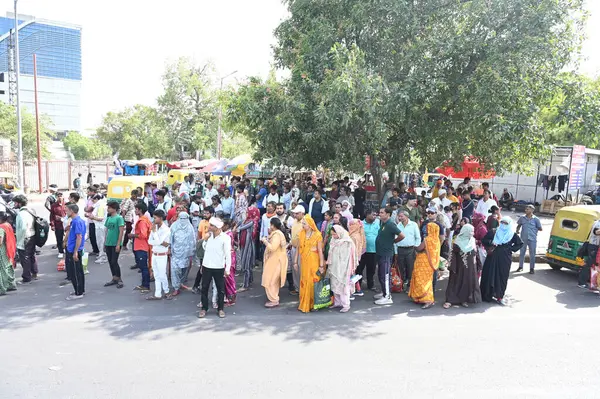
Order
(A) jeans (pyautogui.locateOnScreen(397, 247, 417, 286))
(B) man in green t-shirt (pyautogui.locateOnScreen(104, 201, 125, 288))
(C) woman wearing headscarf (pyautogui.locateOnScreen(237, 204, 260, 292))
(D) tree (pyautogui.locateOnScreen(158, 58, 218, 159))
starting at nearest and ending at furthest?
(A) jeans (pyautogui.locateOnScreen(397, 247, 417, 286)) < (B) man in green t-shirt (pyautogui.locateOnScreen(104, 201, 125, 288)) < (C) woman wearing headscarf (pyautogui.locateOnScreen(237, 204, 260, 292)) < (D) tree (pyautogui.locateOnScreen(158, 58, 218, 159))

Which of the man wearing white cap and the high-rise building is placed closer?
the man wearing white cap

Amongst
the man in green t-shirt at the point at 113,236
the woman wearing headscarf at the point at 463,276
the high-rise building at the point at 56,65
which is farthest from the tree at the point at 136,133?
the high-rise building at the point at 56,65

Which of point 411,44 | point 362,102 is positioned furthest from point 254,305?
point 411,44

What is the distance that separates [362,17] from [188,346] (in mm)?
7805

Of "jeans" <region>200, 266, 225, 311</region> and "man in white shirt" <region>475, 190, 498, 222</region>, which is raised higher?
"man in white shirt" <region>475, 190, 498, 222</region>

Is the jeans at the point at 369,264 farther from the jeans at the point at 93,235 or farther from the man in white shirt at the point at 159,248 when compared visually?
the jeans at the point at 93,235

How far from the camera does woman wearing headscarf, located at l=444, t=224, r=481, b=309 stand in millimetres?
7422

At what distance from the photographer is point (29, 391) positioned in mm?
4469

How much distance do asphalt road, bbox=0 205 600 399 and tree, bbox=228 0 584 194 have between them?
369 centimetres

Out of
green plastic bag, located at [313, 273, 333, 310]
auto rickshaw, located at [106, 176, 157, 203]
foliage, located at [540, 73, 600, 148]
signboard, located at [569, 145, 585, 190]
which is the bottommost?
green plastic bag, located at [313, 273, 333, 310]

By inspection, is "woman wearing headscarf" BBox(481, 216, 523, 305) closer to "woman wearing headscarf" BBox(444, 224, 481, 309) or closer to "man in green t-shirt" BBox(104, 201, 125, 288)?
"woman wearing headscarf" BBox(444, 224, 481, 309)

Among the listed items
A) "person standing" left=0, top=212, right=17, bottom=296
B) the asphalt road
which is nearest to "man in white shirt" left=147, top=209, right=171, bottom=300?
the asphalt road

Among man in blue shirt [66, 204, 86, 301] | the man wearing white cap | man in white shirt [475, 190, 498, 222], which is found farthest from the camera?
man in white shirt [475, 190, 498, 222]

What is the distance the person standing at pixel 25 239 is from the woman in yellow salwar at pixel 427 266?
7.14 meters
